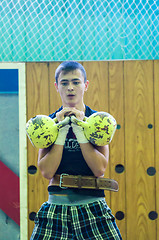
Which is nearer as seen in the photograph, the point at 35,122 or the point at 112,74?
the point at 35,122

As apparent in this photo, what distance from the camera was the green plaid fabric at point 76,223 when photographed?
148cm

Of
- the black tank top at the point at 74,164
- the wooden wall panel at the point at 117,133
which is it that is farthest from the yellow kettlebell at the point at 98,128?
the wooden wall panel at the point at 117,133

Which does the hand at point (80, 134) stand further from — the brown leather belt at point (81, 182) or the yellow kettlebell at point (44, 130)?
the brown leather belt at point (81, 182)

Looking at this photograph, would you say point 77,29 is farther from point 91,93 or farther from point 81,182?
point 81,182

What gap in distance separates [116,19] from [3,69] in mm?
1069

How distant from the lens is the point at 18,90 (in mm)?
2684

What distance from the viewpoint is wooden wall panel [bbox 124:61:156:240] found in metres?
2.63

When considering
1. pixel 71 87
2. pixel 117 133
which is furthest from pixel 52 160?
pixel 117 133

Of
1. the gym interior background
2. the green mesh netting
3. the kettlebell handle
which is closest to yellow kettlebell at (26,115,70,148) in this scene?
the kettlebell handle

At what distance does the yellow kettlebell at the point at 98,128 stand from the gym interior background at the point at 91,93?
118 cm

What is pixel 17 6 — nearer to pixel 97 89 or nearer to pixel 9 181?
pixel 97 89

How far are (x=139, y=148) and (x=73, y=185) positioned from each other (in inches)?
50.4

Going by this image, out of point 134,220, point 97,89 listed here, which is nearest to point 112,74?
point 97,89

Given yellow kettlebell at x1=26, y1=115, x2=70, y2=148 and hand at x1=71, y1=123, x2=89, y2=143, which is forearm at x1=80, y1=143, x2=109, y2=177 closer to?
hand at x1=71, y1=123, x2=89, y2=143
